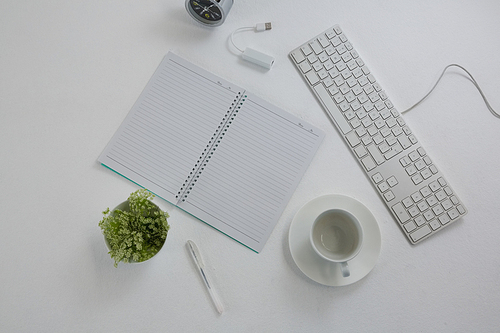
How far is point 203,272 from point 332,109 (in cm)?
61

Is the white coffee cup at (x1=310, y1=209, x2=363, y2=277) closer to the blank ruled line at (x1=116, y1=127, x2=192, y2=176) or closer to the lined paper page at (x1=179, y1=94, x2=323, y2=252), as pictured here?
the lined paper page at (x1=179, y1=94, x2=323, y2=252)

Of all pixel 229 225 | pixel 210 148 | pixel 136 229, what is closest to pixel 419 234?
pixel 229 225

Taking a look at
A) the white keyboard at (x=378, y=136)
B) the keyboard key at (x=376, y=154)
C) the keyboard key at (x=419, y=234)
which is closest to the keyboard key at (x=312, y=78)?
the white keyboard at (x=378, y=136)

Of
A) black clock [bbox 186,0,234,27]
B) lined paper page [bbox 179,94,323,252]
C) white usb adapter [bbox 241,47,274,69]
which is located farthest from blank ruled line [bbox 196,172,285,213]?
black clock [bbox 186,0,234,27]

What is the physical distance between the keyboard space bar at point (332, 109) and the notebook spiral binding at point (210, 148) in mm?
228

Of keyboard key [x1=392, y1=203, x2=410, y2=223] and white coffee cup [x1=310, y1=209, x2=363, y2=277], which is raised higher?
keyboard key [x1=392, y1=203, x2=410, y2=223]

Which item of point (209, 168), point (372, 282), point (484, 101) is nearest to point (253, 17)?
point (209, 168)

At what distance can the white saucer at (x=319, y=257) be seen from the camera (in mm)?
935

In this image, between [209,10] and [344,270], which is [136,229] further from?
[209,10]

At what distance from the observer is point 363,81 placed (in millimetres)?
1028

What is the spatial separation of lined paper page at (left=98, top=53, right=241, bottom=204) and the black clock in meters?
0.14

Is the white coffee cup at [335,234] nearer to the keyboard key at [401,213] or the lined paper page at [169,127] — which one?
the keyboard key at [401,213]

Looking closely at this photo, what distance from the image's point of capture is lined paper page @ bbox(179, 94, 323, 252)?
98 centimetres

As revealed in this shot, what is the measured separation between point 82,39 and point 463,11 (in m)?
1.22
